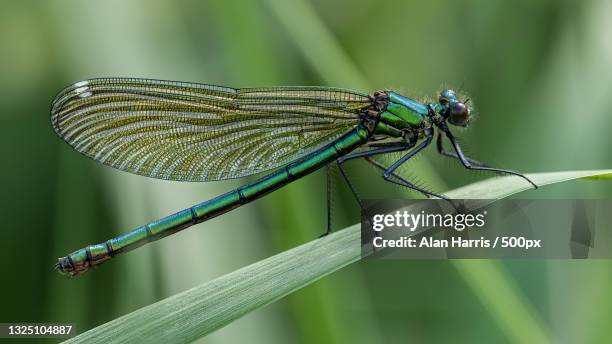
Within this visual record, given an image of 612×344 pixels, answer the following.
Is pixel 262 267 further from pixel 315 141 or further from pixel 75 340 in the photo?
pixel 315 141

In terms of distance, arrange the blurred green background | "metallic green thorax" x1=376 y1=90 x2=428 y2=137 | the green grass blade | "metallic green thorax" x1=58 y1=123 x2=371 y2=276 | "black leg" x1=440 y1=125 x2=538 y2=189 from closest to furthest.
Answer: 1. the green grass blade
2. "metallic green thorax" x1=58 y1=123 x2=371 y2=276
3. the blurred green background
4. "black leg" x1=440 y1=125 x2=538 y2=189
5. "metallic green thorax" x1=376 y1=90 x2=428 y2=137

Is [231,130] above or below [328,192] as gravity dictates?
above

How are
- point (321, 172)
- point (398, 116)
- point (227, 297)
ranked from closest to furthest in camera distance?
1. point (227, 297)
2. point (398, 116)
3. point (321, 172)

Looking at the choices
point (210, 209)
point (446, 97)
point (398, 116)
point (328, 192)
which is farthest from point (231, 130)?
point (446, 97)

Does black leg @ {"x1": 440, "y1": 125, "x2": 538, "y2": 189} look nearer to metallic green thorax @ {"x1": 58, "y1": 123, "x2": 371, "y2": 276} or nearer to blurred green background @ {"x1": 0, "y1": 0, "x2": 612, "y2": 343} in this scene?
blurred green background @ {"x1": 0, "y1": 0, "x2": 612, "y2": 343}

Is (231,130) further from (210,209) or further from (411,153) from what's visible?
(411,153)

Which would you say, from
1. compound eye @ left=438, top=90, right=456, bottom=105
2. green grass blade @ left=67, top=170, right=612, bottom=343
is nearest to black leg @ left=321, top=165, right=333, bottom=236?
green grass blade @ left=67, top=170, right=612, bottom=343
